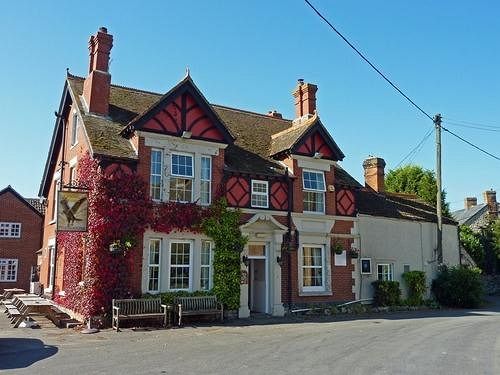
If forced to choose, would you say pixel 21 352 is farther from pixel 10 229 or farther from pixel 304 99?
pixel 10 229

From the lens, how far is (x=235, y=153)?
68.6 ft

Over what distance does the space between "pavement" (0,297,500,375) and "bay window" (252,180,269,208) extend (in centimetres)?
501

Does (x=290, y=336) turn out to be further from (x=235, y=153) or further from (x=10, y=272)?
(x=10, y=272)

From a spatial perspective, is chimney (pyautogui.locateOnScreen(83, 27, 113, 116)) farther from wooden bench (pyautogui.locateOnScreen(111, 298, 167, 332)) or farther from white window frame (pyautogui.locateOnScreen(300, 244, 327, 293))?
white window frame (pyautogui.locateOnScreen(300, 244, 327, 293))

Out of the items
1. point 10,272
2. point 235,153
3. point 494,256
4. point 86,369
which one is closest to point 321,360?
point 86,369

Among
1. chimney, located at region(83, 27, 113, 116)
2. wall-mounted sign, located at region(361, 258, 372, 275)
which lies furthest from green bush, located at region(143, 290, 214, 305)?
wall-mounted sign, located at region(361, 258, 372, 275)

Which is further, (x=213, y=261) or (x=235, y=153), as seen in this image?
(x=235, y=153)

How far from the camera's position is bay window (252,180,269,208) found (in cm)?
1985

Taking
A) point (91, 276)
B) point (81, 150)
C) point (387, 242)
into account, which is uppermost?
point (81, 150)

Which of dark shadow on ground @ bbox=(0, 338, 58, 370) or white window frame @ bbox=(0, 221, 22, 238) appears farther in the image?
white window frame @ bbox=(0, 221, 22, 238)

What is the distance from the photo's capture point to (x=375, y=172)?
2811 cm

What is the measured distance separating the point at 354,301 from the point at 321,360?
39.7ft

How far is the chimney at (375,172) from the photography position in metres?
28.0

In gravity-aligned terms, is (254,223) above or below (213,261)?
above
